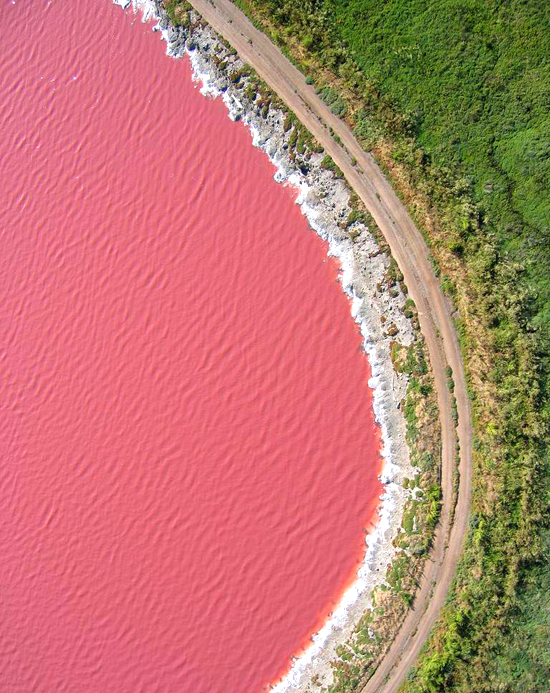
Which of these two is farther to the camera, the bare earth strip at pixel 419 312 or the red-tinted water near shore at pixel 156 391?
the red-tinted water near shore at pixel 156 391

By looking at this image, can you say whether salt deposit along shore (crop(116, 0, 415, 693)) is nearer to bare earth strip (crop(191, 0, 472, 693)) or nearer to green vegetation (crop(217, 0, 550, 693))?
bare earth strip (crop(191, 0, 472, 693))

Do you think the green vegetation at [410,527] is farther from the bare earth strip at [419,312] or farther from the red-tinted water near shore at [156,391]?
the red-tinted water near shore at [156,391]

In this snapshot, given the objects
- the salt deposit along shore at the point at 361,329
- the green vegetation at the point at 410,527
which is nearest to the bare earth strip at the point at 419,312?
the green vegetation at the point at 410,527

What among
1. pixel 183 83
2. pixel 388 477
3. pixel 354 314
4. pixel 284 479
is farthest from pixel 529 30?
pixel 284 479

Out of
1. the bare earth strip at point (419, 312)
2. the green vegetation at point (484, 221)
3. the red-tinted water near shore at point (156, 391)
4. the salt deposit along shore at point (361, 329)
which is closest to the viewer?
the green vegetation at point (484, 221)

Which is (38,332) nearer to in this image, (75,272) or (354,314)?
(75,272)

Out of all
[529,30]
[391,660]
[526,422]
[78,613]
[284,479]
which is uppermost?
[529,30]
